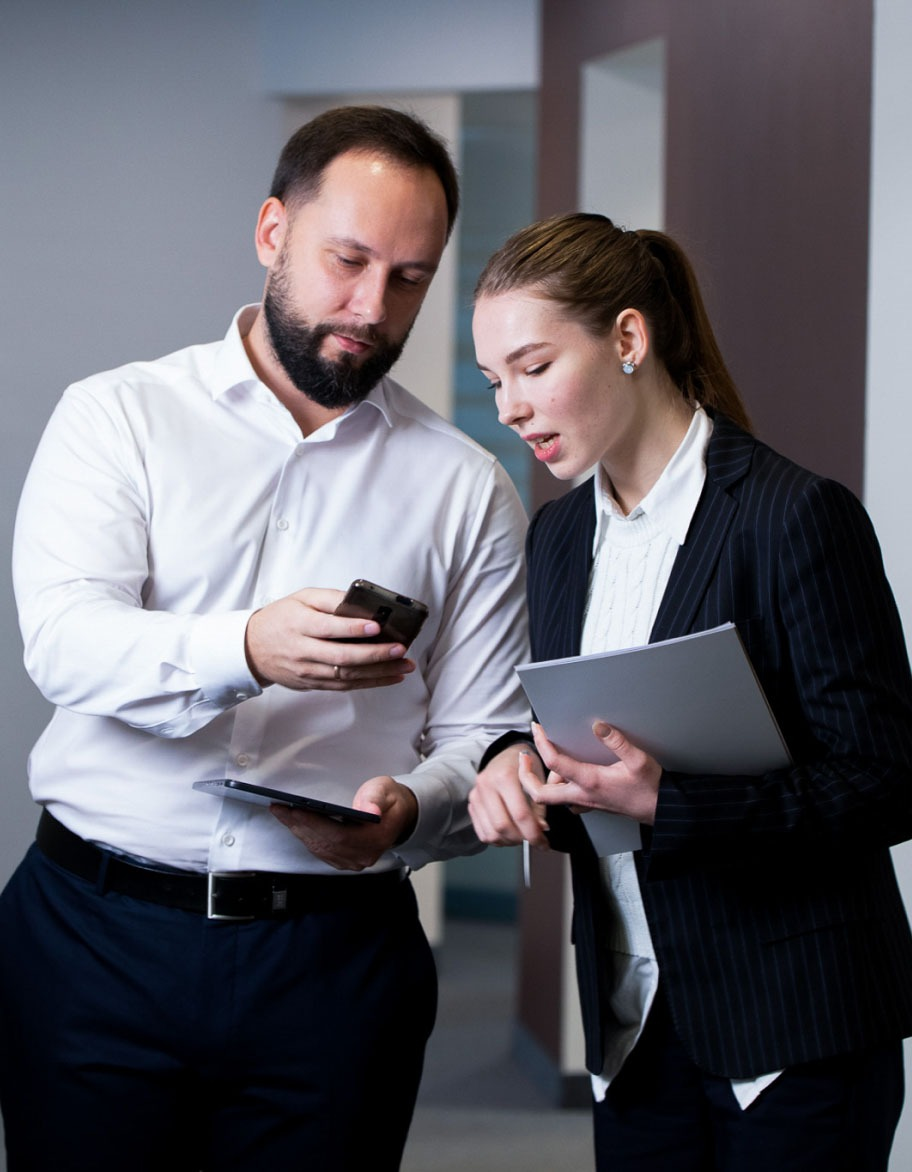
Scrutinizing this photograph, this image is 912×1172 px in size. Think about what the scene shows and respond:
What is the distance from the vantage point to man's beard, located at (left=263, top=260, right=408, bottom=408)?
192 cm

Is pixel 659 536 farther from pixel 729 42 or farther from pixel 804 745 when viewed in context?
pixel 729 42

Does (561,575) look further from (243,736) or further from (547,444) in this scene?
(243,736)

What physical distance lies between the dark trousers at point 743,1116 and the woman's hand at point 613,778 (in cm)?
31

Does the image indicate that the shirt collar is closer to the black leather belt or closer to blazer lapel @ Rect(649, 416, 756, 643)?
blazer lapel @ Rect(649, 416, 756, 643)

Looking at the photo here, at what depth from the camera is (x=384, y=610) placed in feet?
5.26

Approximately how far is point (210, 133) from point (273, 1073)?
5.57 feet

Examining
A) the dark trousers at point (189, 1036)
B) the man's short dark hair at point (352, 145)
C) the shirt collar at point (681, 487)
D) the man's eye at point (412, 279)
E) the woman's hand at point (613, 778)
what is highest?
the man's short dark hair at point (352, 145)

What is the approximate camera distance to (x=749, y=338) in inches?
130

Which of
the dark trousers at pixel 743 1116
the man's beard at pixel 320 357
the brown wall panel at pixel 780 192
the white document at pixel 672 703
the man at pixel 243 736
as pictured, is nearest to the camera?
the white document at pixel 672 703

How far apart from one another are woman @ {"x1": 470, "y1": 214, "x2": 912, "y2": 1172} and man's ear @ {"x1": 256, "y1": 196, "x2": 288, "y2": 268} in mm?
374

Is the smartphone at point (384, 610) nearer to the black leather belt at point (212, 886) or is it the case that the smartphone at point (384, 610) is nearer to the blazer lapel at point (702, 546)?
the blazer lapel at point (702, 546)

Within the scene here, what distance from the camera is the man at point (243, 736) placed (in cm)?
179

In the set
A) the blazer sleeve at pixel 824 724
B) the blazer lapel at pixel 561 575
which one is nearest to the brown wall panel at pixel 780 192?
the blazer lapel at pixel 561 575

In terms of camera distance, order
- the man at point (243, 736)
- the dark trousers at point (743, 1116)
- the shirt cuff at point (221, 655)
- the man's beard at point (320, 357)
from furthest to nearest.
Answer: the man's beard at point (320, 357) < the man at point (243, 736) < the shirt cuff at point (221, 655) < the dark trousers at point (743, 1116)
